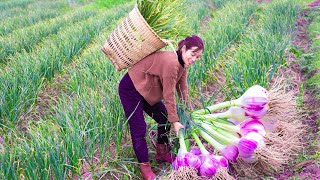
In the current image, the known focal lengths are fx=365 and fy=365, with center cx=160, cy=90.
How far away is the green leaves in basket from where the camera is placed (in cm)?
240

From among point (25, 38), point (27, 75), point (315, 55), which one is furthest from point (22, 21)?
point (315, 55)

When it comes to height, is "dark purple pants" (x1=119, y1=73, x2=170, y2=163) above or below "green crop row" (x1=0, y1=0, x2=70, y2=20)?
above

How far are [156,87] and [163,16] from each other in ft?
1.64

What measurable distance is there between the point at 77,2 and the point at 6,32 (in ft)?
20.9

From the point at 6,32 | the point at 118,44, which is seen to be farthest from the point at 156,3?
the point at 6,32

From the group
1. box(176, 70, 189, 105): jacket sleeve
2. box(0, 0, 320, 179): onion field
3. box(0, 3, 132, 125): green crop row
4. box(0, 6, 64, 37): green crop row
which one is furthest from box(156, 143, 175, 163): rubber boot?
box(0, 6, 64, 37): green crop row

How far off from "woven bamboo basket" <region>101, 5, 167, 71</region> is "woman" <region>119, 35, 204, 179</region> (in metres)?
0.05

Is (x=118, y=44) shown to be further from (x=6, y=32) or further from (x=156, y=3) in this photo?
(x=6, y=32)

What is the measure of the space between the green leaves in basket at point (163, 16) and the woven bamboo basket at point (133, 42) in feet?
0.40

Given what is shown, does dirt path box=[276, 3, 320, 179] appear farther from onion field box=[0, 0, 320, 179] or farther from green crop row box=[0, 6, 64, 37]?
green crop row box=[0, 6, 64, 37]

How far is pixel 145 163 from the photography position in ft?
7.69

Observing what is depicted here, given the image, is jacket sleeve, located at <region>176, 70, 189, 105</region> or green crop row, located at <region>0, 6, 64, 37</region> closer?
jacket sleeve, located at <region>176, 70, 189, 105</region>

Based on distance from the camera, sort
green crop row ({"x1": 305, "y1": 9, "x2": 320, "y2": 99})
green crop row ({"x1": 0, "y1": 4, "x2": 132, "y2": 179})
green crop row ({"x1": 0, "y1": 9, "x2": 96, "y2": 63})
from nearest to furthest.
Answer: green crop row ({"x1": 0, "y1": 4, "x2": 132, "y2": 179}), green crop row ({"x1": 305, "y1": 9, "x2": 320, "y2": 99}), green crop row ({"x1": 0, "y1": 9, "x2": 96, "y2": 63})

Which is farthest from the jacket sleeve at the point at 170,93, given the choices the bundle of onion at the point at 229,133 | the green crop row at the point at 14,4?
the green crop row at the point at 14,4
